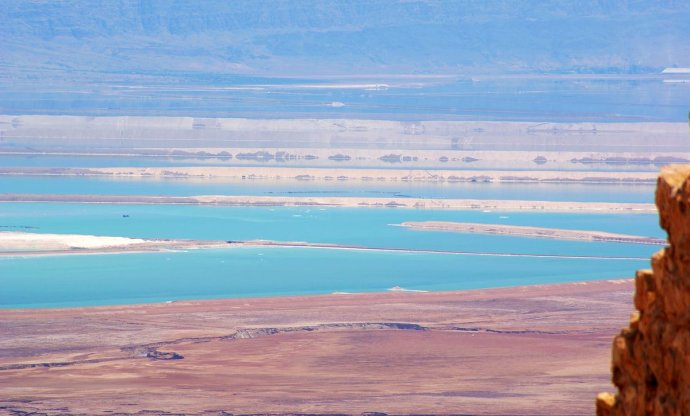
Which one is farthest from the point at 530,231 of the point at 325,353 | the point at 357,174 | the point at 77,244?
the point at 325,353

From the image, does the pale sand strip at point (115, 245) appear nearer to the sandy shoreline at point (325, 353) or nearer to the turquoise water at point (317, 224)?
→ the turquoise water at point (317, 224)

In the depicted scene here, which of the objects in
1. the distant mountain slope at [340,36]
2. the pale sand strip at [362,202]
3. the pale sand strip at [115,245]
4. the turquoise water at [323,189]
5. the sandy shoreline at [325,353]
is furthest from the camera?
the distant mountain slope at [340,36]

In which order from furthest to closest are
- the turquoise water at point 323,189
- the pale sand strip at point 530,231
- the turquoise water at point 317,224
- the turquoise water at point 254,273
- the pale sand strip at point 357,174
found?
the pale sand strip at point 357,174 < the turquoise water at point 323,189 < the pale sand strip at point 530,231 < the turquoise water at point 317,224 < the turquoise water at point 254,273

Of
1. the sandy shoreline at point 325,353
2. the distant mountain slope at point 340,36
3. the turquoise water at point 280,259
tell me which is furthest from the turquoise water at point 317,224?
the distant mountain slope at point 340,36

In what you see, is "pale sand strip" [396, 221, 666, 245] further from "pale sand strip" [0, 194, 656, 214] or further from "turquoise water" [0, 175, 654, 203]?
"turquoise water" [0, 175, 654, 203]

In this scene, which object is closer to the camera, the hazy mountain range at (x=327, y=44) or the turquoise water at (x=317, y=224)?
the turquoise water at (x=317, y=224)

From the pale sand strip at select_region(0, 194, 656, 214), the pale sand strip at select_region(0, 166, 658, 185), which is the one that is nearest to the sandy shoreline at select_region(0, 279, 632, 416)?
the pale sand strip at select_region(0, 194, 656, 214)

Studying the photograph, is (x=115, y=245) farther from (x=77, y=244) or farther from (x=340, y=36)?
(x=340, y=36)
